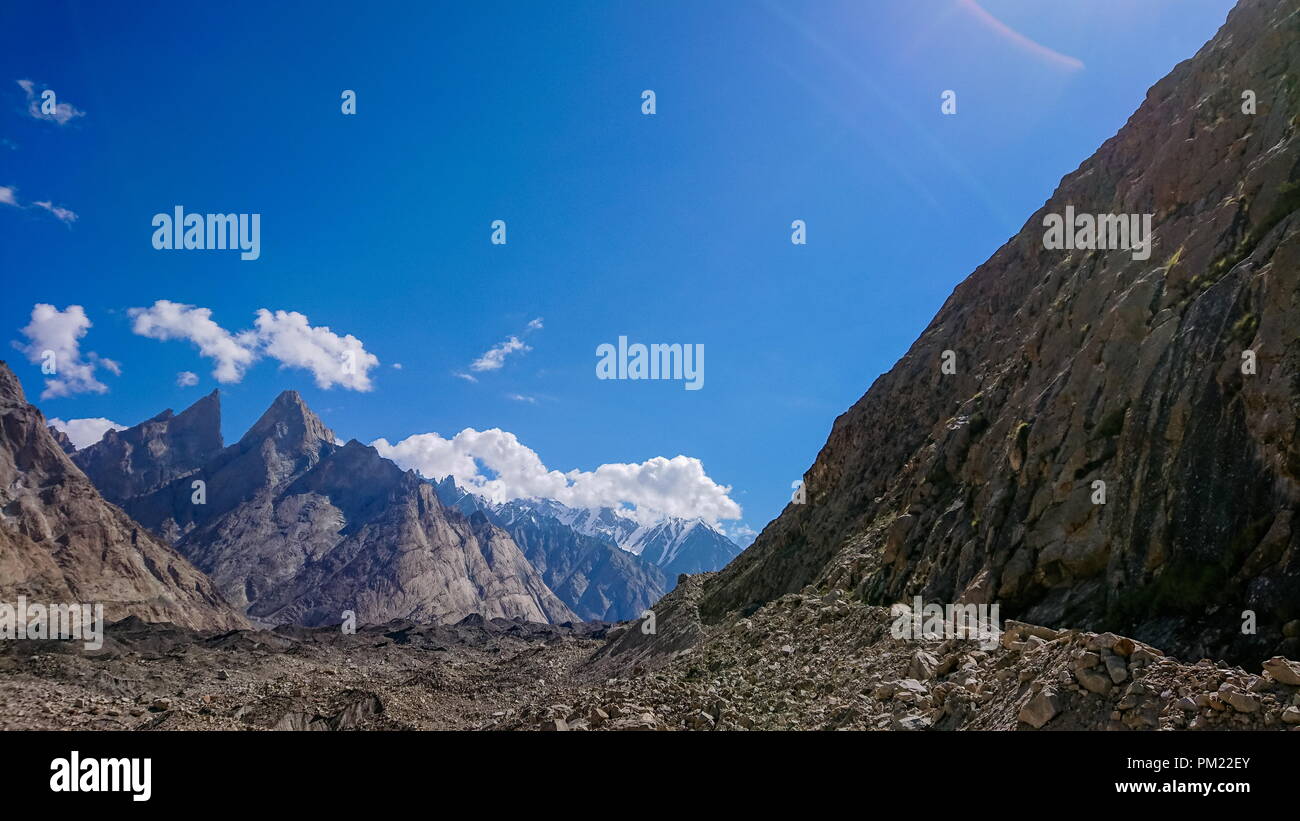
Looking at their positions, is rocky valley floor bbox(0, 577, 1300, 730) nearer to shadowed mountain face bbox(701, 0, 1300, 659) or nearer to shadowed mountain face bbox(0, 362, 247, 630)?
shadowed mountain face bbox(701, 0, 1300, 659)

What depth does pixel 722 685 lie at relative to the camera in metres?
22.6

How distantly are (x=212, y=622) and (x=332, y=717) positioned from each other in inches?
4842

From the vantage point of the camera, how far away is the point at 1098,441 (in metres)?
19.4

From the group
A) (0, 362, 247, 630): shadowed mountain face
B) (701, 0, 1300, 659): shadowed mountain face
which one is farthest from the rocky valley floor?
(0, 362, 247, 630): shadowed mountain face

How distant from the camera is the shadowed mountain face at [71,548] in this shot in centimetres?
10538

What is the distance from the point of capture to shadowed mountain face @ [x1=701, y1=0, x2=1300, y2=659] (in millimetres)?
14086

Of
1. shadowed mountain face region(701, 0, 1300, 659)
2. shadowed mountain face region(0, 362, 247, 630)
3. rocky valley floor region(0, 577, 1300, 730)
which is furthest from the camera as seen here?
shadowed mountain face region(0, 362, 247, 630)

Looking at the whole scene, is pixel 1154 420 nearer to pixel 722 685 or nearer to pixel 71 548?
pixel 722 685

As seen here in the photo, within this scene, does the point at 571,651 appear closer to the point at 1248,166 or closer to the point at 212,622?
the point at 1248,166

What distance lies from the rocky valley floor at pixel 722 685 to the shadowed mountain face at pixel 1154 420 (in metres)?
2.45

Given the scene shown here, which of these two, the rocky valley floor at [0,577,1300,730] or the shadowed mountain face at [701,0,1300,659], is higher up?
the shadowed mountain face at [701,0,1300,659]

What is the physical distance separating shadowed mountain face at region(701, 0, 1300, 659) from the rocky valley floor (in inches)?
96.3
